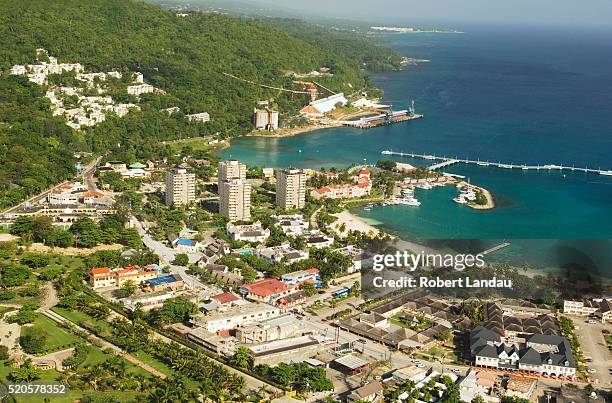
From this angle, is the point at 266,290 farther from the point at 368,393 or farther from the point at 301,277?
the point at 368,393

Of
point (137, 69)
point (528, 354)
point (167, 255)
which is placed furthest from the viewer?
point (137, 69)

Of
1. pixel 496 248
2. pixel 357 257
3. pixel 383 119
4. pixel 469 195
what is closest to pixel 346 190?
pixel 469 195

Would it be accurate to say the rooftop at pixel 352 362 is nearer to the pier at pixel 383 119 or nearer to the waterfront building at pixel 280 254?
the waterfront building at pixel 280 254

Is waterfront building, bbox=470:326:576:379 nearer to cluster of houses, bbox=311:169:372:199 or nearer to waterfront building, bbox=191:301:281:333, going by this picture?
waterfront building, bbox=191:301:281:333

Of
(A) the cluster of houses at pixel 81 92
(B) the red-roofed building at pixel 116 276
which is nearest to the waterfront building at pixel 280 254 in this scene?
(B) the red-roofed building at pixel 116 276

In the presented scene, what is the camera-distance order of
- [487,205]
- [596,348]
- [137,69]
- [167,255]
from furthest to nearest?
[137,69], [487,205], [167,255], [596,348]

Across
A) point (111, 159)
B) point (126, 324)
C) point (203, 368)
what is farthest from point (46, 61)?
point (203, 368)
